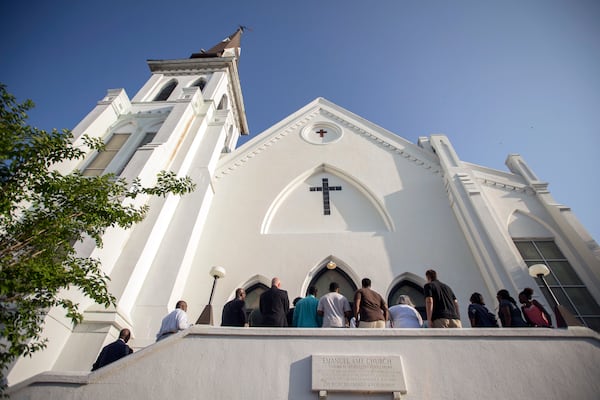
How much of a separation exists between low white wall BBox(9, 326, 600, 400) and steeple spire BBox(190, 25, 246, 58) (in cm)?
2238

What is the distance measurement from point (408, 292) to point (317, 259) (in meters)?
2.47

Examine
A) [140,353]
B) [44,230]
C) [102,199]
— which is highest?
[102,199]

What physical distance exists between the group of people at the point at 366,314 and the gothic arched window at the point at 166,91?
14110mm

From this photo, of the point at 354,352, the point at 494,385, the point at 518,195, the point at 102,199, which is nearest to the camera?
the point at 494,385

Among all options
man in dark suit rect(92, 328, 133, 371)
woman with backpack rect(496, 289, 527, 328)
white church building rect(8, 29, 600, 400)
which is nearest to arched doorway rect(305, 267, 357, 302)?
white church building rect(8, 29, 600, 400)

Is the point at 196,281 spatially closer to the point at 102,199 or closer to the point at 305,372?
the point at 102,199

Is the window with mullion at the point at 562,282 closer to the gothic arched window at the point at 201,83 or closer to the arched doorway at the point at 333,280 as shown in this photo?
the arched doorway at the point at 333,280

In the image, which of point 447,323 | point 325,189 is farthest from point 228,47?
point 447,323

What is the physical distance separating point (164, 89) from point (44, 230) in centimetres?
1441

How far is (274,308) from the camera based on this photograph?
5.05 m

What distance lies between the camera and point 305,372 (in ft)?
13.9

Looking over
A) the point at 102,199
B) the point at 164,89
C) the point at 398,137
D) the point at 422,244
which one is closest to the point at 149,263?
the point at 102,199

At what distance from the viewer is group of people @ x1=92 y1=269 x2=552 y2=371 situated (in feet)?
15.9

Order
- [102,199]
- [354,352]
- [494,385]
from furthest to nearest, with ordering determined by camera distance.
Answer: [102,199], [354,352], [494,385]
